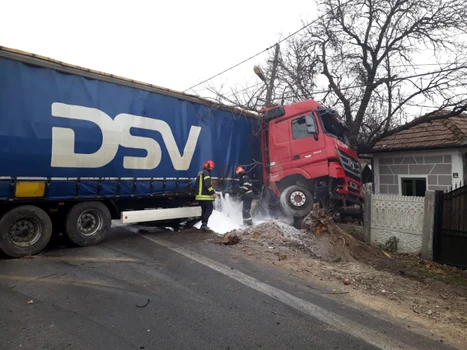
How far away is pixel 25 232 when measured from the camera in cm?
543

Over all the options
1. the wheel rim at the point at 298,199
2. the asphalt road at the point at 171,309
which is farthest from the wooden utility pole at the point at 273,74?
the asphalt road at the point at 171,309

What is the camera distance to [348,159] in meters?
8.73

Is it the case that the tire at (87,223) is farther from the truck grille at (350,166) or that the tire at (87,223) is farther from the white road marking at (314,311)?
the truck grille at (350,166)

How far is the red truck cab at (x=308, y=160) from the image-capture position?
26.7 ft

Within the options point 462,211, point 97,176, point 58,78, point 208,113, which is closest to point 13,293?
point 97,176

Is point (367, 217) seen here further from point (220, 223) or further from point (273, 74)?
point (273, 74)

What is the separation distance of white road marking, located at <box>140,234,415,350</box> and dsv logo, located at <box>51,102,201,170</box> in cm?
238

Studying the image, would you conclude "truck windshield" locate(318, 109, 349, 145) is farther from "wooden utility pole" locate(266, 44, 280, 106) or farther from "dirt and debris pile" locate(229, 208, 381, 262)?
"wooden utility pole" locate(266, 44, 280, 106)

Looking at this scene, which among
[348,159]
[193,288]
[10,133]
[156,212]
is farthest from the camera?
[348,159]

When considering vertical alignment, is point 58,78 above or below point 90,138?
above

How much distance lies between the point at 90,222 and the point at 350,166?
6.32 meters

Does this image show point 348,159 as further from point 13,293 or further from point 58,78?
point 13,293

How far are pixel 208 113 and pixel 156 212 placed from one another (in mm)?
2702

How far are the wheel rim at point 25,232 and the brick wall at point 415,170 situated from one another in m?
11.6
